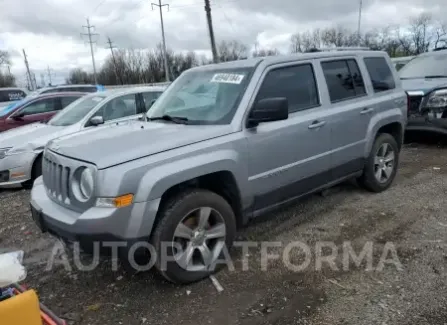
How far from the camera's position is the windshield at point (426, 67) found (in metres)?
8.50

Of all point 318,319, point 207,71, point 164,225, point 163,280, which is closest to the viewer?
point 318,319

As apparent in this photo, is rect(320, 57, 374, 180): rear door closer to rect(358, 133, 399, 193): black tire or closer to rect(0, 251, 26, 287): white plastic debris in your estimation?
rect(358, 133, 399, 193): black tire

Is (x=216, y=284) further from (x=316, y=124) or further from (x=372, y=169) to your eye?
(x=372, y=169)

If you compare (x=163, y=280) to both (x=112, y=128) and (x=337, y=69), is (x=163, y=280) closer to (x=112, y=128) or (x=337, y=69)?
(x=112, y=128)

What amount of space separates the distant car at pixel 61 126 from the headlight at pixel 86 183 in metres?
2.82

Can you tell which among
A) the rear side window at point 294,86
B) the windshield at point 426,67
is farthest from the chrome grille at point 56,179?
the windshield at point 426,67

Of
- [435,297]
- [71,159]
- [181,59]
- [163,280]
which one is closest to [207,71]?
[71,159]

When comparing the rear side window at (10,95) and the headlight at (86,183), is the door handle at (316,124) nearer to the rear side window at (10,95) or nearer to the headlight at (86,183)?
the headlight at (86,183)

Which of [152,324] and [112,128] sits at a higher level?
[112,128]

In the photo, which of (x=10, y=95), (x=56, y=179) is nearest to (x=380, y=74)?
(x=56, y=179)

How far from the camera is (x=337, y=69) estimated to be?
4.83 meters

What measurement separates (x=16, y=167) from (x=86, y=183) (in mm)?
4063

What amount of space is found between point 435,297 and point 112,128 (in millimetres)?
3122

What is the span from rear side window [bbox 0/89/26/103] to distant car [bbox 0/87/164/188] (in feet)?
33.8
